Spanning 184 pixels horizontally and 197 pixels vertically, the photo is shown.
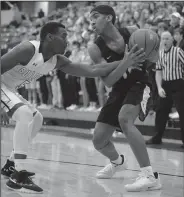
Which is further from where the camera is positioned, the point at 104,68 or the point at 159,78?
the point at 159,78

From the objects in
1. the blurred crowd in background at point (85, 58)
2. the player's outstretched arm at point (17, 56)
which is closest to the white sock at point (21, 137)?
the player's outstretched arm at point (17, 56)

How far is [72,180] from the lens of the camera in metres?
4.01

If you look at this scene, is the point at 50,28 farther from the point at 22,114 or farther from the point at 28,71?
the point at 22,114

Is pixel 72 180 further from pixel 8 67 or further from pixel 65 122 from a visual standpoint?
pixel 65 122

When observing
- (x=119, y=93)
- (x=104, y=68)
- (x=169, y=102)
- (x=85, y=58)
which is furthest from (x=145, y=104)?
(x=85, y=58)

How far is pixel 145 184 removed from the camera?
3.64 meters

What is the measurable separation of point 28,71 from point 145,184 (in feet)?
4.41

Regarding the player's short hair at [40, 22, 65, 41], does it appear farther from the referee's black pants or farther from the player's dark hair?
the referee's black pants

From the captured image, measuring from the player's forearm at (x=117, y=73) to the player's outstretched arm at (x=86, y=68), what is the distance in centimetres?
8

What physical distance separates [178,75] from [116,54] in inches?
117

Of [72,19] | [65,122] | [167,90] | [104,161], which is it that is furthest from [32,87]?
[104,161]

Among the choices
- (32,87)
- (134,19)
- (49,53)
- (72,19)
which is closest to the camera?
(49,53)

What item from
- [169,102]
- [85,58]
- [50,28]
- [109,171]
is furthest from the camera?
[85,58]

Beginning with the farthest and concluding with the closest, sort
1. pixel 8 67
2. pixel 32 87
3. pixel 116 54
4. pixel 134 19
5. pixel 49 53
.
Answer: pixel 32 87 → pixel 134 19 → pixel 116 54 → pixel 49 53 → pixel 8 67
